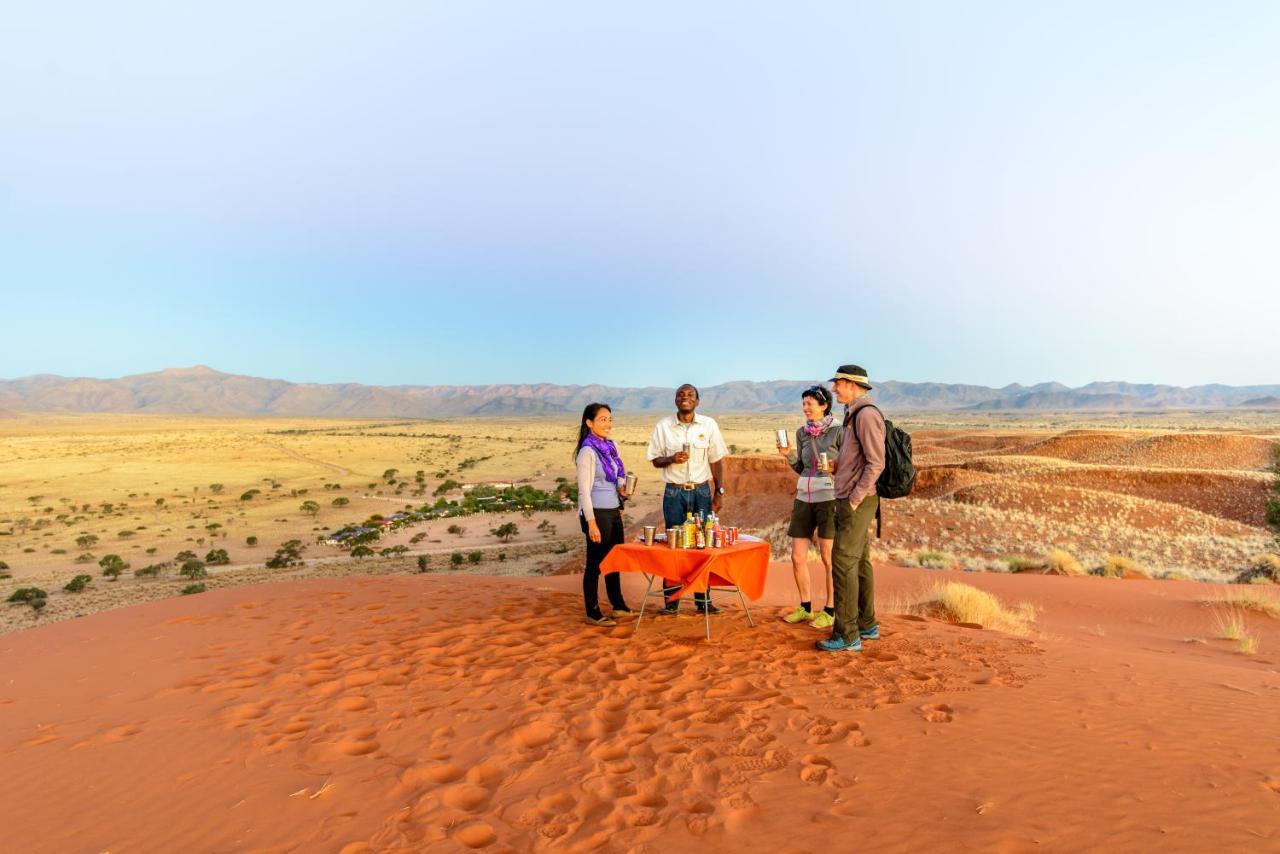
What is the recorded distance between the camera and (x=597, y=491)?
6.98m

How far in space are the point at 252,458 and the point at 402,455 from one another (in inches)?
436

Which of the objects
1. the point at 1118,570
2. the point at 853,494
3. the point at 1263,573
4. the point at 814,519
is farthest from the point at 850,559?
the point at 1263,573

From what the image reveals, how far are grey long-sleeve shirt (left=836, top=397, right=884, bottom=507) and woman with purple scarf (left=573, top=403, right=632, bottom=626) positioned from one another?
6.70 ft

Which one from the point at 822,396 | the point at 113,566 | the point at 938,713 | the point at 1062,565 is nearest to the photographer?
the point at 938,713

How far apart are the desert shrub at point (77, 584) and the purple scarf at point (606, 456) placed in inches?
692

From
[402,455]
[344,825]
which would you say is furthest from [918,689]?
[402,455]

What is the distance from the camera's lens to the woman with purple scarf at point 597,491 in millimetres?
6789

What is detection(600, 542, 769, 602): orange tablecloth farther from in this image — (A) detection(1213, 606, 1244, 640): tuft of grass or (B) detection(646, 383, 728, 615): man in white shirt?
(A) detection(1213, 606, 1244, 640): tuft of grass

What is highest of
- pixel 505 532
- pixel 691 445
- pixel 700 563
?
pixel 691 445

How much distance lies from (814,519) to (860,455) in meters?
1.07

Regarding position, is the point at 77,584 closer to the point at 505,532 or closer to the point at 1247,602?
the point at 505,532

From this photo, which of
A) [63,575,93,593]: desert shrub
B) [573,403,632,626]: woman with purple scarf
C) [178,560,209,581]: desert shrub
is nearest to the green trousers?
[573,403,632,626]: woman with purple scarf

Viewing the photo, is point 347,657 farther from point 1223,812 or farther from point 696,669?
point 1223,812

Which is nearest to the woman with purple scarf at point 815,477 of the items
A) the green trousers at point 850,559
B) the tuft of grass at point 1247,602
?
the green trousers at point 850,559
